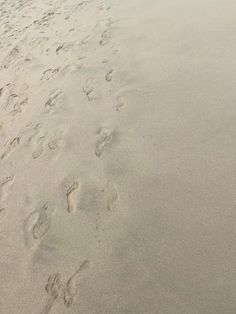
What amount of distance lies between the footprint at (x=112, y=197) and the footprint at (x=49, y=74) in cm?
256

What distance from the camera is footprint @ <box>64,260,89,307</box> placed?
2.73m

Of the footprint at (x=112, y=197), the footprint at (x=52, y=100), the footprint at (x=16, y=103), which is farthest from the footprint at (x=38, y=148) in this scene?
the footprint at (x=112, y=197)

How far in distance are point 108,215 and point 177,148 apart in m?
0.89

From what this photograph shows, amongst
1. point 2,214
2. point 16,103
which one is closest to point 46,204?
point 2,214

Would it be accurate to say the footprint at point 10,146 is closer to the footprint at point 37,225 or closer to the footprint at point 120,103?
the footprint at point 37,225

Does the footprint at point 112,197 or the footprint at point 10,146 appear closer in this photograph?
the footprint at point 112,197

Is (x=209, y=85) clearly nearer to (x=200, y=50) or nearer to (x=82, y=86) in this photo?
(x=200, y=50)

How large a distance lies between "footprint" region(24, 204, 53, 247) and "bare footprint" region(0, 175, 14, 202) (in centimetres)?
47

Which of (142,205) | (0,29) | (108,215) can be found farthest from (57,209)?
(0,29)

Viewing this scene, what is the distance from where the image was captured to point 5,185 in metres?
3.93

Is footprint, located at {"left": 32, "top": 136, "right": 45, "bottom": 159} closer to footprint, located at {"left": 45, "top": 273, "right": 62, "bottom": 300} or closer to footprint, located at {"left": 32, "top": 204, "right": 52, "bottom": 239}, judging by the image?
footprint, located at {"left": 32, "top": 204, "right": 52, "bottom": 239}

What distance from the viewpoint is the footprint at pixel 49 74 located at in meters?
5.46

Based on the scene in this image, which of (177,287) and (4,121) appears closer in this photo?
(177,287)

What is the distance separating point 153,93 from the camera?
4301mm
